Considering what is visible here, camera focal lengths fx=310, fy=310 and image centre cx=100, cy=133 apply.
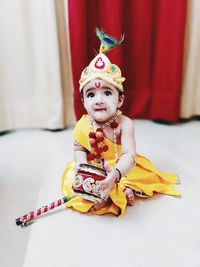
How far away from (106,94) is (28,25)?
78 centimetres

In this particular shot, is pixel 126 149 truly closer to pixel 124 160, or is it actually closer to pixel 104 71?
pixel 124 160

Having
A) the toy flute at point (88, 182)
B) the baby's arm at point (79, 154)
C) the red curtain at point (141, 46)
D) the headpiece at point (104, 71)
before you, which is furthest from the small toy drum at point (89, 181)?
the red curtain at point (141, 46)

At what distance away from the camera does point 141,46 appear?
5.26 feet

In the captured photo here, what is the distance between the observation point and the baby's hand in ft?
2.79

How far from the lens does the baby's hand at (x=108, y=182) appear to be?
0.85 meters

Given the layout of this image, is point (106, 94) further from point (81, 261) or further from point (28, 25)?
point (28, 25)

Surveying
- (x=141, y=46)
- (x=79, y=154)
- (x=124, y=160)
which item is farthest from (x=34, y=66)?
(x=124, y=160)

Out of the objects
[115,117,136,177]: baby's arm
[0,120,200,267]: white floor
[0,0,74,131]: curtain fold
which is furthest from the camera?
[0,0,74,131]: curtain fold

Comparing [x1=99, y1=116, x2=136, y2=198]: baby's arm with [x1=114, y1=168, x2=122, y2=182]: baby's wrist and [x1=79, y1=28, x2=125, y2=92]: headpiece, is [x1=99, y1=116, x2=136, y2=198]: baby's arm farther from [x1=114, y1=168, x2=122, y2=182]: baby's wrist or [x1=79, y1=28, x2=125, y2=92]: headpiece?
[x1=79, y1=28, x2=125, y2=92]: headpiece

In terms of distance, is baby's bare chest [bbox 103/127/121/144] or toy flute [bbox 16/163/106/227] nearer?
toy flute [bbox 16/163/106/227]

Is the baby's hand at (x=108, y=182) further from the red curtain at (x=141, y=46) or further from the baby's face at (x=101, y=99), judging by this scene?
the red curtain at (x=141, y=46)

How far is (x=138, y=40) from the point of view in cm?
159

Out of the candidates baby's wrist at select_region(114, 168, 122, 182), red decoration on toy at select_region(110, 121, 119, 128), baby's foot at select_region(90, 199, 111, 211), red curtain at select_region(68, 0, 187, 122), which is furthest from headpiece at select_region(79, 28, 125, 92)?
red curtain at select_region(68, 0, 187, 122)

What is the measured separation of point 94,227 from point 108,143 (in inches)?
10.2
